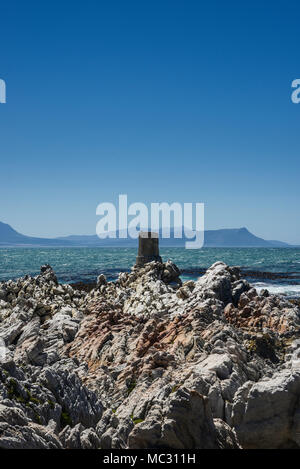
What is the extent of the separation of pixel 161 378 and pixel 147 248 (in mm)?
31332

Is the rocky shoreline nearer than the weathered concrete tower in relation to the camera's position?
Yes

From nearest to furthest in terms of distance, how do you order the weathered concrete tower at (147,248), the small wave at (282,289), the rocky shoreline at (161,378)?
the rocky shoreline at (161,378) < the weathered concrete tower at (147,248) < the small wave at (282,289)

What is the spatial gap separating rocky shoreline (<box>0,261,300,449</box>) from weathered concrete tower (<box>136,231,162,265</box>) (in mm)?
14499

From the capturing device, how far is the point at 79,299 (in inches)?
1438

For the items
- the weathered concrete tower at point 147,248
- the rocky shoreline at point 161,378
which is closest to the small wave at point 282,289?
the weathered concrete tower at point 147,248

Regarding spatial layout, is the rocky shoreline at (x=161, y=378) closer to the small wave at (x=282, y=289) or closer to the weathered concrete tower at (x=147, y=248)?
the weathered concrete tower at (x=147, y=248)

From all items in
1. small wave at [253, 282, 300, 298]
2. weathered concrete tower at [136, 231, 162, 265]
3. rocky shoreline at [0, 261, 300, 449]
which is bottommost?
small wave at [253, 282, 300, 298]

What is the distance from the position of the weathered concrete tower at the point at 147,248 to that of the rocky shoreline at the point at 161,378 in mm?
14499

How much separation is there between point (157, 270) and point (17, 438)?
31750 millimetres

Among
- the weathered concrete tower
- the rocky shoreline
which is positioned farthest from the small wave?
the rocky shoreline

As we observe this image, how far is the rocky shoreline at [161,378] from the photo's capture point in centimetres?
941

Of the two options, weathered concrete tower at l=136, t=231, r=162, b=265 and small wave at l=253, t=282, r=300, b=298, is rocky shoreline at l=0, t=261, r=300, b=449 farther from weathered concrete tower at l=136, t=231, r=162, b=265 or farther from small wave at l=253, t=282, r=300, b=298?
small wave at l=253, t=282, r=300, b=298

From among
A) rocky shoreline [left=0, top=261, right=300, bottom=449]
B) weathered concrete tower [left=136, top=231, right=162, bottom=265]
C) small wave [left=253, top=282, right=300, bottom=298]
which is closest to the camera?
rocky shoreline [left=0, top=261, right=300, bottom=449]

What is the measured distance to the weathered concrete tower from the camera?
144 ft
